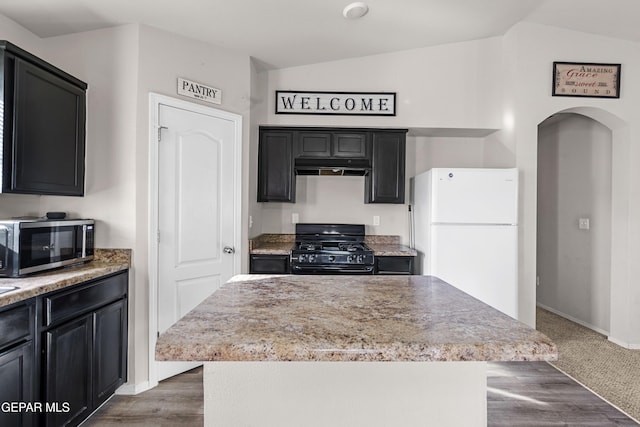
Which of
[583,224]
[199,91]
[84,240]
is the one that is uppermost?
[199,91]

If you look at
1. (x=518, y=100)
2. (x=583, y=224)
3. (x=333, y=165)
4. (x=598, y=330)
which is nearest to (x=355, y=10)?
(x=333, y=165)

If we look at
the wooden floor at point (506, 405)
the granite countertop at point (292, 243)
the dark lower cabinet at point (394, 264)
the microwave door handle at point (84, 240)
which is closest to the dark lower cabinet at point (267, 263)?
the granite countertop at point (292, 243)

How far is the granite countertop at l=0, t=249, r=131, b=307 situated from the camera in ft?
4.99

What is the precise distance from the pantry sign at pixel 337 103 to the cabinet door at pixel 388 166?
0.25m

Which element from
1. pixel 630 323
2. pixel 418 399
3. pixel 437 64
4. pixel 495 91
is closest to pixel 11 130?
pixel 418 399

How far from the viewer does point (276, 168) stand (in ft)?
11.3

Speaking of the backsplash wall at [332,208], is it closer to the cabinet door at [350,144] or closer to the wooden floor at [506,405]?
the cabinet door at [350,144]

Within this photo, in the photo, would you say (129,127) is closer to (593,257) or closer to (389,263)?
(389,263)

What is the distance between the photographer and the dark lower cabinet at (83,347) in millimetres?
1696

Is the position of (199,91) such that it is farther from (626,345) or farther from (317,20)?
(626,345)

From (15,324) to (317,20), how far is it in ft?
8.74

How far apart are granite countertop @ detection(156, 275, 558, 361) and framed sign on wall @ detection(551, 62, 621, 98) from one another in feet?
9.87

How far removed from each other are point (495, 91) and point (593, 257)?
208 centimetres

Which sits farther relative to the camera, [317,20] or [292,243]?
[292,243]
